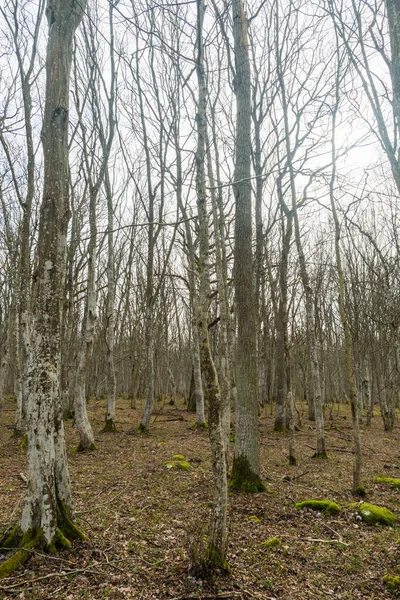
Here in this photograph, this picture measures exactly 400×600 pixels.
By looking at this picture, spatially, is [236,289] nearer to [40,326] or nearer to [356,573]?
[40,326]

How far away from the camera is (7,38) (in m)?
8.98

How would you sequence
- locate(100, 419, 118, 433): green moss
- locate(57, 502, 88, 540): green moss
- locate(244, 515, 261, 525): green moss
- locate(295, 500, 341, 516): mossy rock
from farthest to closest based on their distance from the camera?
locate(100, 419, 118, 433): green moss → locate(295, 500, 341, 516): mossy rock → locate(244, 515, 261, 525): green moss → locate(57, 502, 88, 540): green moss

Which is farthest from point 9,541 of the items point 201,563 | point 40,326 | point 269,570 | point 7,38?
point 7,38

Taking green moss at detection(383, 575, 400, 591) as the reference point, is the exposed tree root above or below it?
above

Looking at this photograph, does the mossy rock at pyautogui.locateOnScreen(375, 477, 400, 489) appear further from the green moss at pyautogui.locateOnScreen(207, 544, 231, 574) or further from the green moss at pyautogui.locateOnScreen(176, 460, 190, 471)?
the green moss at pyautogui.locateOnScreen(207, 544, 231, 574)

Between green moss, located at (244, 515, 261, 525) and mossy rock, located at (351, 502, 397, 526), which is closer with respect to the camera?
green moss, located at (244, 515, 261, 525)

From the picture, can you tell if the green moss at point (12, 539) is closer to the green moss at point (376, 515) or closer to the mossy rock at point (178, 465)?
the mossy rock at point (178, 465)

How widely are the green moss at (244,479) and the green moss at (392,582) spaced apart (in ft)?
8.07

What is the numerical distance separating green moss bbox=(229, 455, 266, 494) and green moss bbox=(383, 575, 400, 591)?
246 cm

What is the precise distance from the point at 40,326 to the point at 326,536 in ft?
14.0

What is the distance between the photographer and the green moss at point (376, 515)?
4914 mm

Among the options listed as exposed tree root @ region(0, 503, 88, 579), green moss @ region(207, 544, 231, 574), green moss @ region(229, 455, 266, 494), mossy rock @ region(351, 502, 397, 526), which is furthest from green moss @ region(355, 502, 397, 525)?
exposed tree root @ region(0, 503, 88, 579)

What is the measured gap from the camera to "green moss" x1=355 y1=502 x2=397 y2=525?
491 cm

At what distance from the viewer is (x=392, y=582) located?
3.41m
